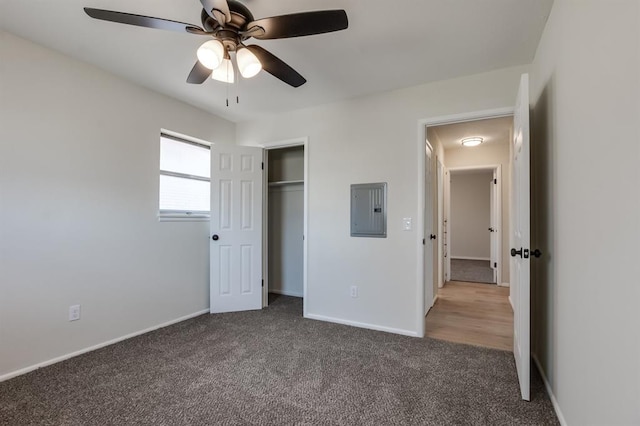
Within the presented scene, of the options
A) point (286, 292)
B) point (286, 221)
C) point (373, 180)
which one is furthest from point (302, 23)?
point (286, 292)

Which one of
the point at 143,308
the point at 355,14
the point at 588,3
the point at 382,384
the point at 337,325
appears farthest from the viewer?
the point at 337,325

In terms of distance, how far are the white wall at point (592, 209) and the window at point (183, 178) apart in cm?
337

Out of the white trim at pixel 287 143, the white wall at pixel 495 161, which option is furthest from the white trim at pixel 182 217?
the white wall at pixel 495 161

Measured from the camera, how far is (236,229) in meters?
3.75

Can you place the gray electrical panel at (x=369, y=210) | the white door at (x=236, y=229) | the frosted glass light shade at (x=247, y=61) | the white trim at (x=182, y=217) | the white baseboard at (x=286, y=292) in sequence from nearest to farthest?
the frosted glass light shade at (x=247, y=61)
the gray electrical panel at (x=369, y=210)
the white trim at (x=182, y=217)
the white door at (x=236, y=229)
the white baseboard at (x=286, y=292)

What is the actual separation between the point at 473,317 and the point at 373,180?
6.55 feet

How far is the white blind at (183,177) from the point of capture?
3327mm

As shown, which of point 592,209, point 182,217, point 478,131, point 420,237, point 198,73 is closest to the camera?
point 592,209

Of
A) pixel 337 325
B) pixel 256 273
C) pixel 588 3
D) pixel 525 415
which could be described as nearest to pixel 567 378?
pixel 525 415

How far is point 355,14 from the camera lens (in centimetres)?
191

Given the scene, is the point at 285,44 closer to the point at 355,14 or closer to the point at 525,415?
the point at 355,14

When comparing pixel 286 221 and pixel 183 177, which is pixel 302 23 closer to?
pixel 183 177

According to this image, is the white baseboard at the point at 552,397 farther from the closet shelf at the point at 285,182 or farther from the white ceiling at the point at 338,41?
the closet shelf at the point at 285,182

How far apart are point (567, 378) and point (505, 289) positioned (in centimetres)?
380
